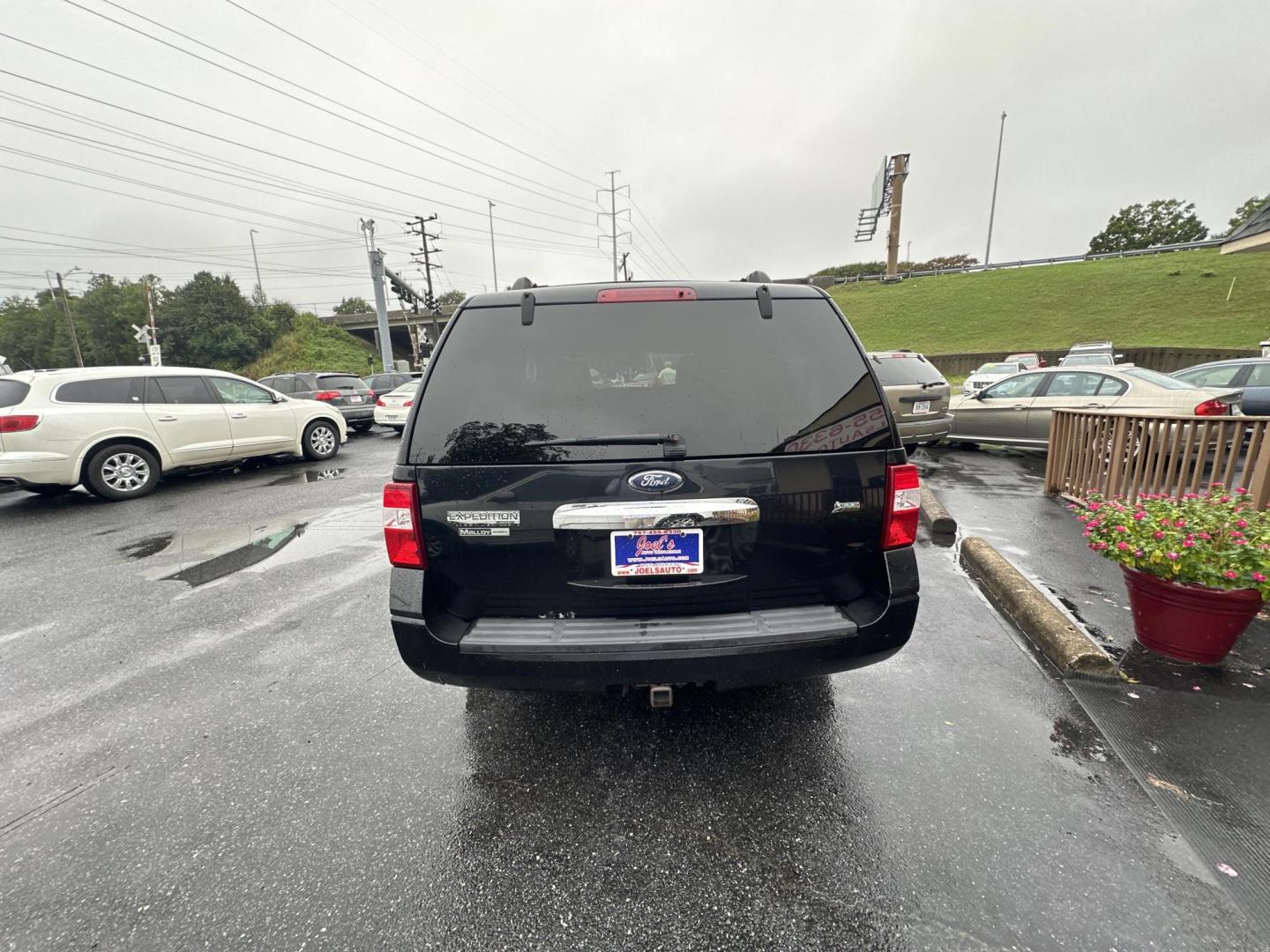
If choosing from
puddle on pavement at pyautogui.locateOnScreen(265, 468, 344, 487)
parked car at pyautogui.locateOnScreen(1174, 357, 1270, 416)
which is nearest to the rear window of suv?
puddle on pavement at pyautogui.locateOnScreen(265, 468, 344, 487)

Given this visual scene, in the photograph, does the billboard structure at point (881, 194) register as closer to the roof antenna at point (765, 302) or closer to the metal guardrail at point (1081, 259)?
the metal guardrail at point (1081, 259)

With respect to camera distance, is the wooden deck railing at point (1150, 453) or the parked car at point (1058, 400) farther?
the parked car at point (1058, 400)

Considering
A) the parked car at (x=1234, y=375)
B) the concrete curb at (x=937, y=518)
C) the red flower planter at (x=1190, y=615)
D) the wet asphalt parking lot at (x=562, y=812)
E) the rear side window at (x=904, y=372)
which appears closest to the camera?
the wet asphalt parking lot at (x=562, y=812)

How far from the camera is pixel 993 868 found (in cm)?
173

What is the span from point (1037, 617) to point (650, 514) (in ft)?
8.92

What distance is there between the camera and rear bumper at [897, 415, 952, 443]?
8.21 m

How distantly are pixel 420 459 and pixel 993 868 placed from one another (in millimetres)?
2375

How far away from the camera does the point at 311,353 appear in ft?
149

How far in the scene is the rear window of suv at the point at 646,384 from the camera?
196cm

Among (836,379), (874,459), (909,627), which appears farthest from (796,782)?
(836,379)

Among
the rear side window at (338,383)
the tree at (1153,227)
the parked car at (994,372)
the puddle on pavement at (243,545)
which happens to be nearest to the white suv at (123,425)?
the puddle on pavement at (243,545)

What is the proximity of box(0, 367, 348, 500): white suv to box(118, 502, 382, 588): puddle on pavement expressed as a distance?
2.30 meters

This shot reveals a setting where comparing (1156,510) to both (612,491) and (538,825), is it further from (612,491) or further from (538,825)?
(538,825)

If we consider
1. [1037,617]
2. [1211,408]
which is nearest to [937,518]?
[1037,617]
